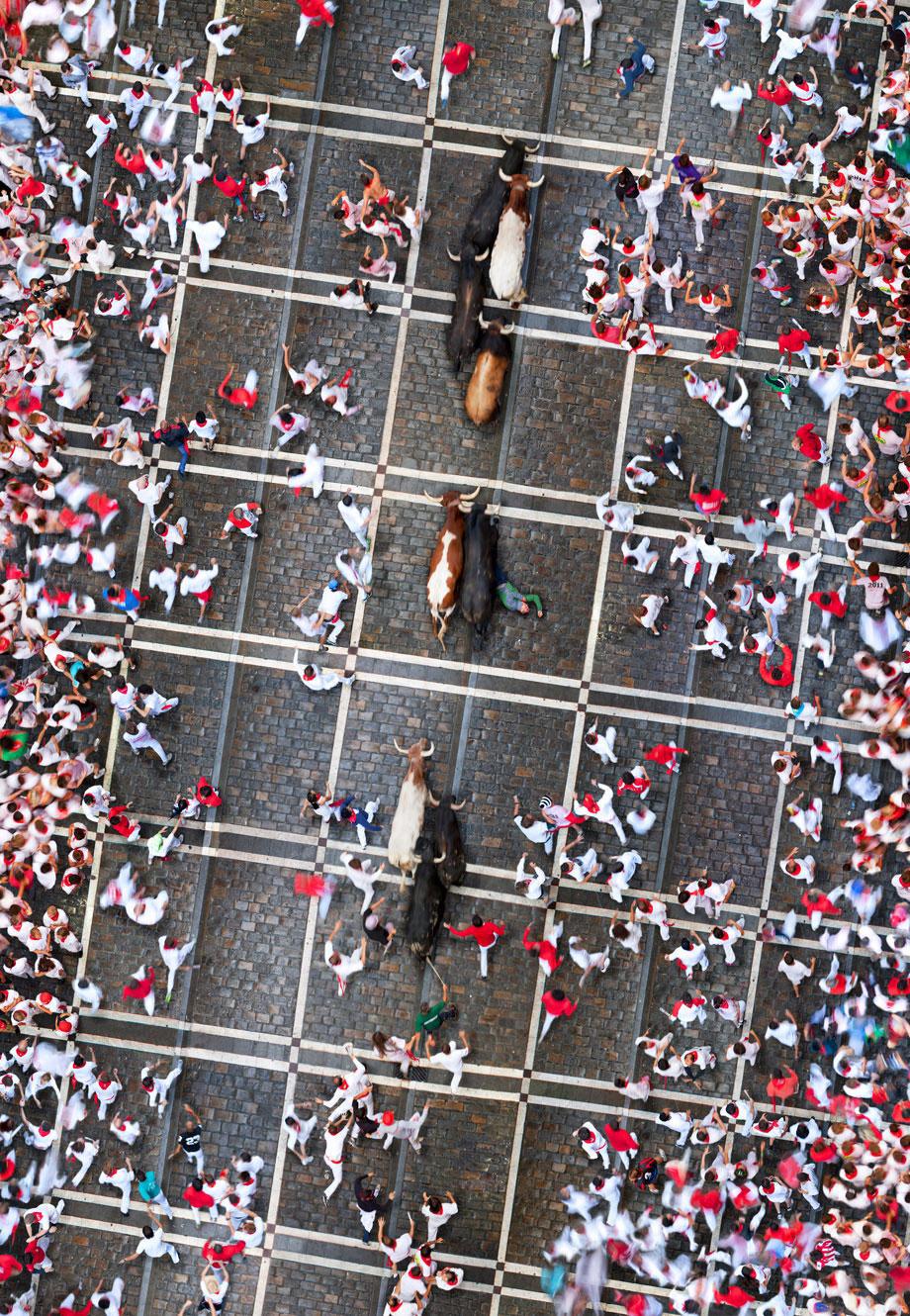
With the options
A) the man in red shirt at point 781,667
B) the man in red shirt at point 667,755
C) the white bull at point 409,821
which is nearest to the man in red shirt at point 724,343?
the man in red shirt at point 781,667

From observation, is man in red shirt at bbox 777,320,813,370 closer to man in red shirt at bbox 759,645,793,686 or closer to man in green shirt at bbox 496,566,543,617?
man in red shirt at bbox 759,645,793,686

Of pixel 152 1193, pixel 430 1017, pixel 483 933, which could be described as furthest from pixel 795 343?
pixel 152 1193

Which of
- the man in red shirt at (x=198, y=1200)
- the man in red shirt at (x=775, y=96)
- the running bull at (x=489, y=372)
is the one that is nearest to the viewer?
the man in red shirt at (x=198, y=1200)

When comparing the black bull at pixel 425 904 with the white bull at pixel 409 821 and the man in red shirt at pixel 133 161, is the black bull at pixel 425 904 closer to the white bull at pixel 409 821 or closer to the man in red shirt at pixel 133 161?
the white bull at pixel 409 821

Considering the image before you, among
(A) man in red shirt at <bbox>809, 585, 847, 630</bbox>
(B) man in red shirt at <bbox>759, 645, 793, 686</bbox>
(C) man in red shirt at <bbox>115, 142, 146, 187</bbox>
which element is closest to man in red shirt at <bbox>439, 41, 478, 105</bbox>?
(C) man in red shirt at <bbox>115, 142, 146, 187</bbox>

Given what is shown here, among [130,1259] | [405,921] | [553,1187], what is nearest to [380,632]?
[405,921]

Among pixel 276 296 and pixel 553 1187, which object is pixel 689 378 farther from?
pixel 553 1187
